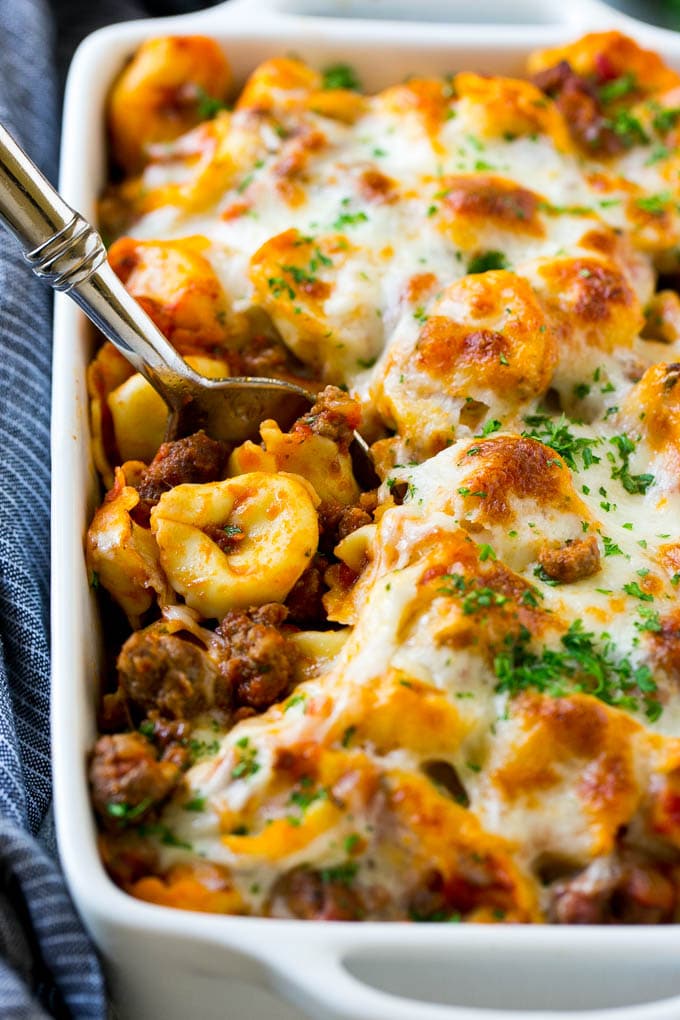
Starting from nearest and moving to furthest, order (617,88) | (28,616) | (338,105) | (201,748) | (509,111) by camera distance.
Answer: (201,748)
(28,616)
(509,111)
(338,105)
(617,88)

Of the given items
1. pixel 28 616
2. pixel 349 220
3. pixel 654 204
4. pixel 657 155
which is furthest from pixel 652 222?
pixel 28 616

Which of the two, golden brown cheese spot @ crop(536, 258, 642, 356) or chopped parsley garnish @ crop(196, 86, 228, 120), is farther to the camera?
chopped parsley garnish @ crop(196, 86, 228, 120)

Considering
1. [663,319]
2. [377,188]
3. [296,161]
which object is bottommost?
[663,319]

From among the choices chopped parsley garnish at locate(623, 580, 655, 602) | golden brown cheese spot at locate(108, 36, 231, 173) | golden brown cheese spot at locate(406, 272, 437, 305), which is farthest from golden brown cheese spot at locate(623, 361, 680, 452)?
golden brown cheese spot at locate(108, 36, 231, 173)

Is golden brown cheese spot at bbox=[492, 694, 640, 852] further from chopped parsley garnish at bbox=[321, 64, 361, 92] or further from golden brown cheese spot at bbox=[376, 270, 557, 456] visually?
chopped parsley garnish at bbox=[321, 64, 361, 92]

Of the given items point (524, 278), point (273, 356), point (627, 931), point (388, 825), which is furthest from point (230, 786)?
point (524, 278)

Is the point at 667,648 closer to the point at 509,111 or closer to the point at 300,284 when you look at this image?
the point at 300,284

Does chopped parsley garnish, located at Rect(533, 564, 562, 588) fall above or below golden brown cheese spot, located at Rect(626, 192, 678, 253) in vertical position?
above
